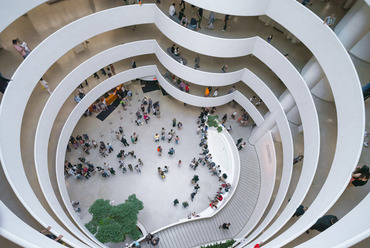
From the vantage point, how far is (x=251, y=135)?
742 inches

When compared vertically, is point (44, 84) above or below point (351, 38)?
above

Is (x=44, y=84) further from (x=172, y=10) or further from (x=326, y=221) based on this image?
(x=326, y=221)

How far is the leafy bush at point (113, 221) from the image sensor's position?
11.8 m

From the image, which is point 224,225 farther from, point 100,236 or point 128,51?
point 128,51

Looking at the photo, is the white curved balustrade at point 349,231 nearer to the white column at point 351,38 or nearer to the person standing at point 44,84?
the white column at point 351,38

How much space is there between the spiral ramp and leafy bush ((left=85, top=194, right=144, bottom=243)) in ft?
2.24

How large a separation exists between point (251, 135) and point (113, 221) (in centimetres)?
1170

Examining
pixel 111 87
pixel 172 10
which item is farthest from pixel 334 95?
pixel 111 87

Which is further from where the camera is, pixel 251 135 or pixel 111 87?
pixel 251 135

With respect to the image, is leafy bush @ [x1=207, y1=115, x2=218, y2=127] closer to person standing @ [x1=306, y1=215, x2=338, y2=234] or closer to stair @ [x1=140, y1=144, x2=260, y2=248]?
stair @ [x1=140, y1=144, x2=260, y2=248]

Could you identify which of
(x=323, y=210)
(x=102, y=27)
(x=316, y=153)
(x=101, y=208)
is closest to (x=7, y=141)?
(x=101, y=208)

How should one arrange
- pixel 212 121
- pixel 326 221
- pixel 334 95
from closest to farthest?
pixel 326 221, pixel 334 95, pixel 212 121

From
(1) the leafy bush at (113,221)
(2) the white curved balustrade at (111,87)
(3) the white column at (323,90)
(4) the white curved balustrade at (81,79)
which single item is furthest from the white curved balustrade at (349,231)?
(2) the white curved balustrade at (111,87)

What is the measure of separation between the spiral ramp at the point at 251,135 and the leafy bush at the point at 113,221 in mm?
683
